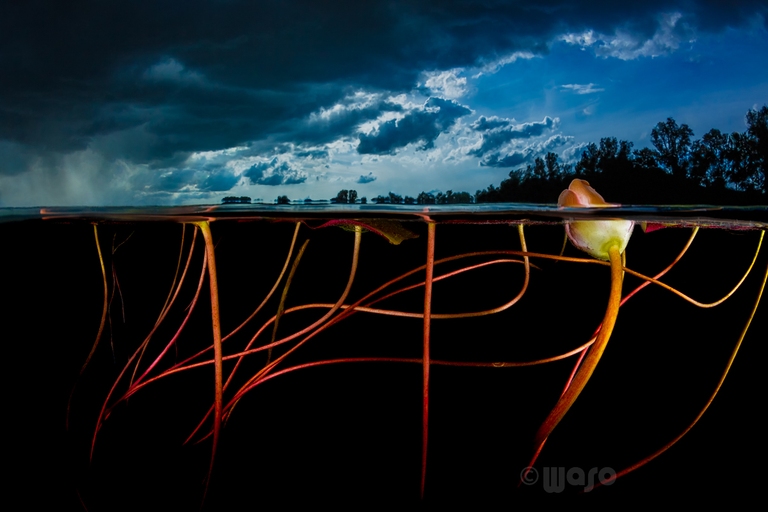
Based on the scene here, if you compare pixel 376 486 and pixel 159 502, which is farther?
pixel 376 486

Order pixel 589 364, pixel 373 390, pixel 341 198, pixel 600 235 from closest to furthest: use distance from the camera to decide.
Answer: pixel 589 364 < pixel 600 235 < pixel 341 198 < pixel 373 390

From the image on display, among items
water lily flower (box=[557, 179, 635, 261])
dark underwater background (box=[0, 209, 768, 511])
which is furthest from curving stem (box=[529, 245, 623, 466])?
dark underwater background (box=[0, 209, 768, 511])

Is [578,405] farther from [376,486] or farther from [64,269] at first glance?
[64,269]

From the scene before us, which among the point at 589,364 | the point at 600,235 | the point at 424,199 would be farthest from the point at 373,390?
the point at 589,364

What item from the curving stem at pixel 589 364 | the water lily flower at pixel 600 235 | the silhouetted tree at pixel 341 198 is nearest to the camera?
the curving stem at pixel 589 364

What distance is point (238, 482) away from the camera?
5.83 feet

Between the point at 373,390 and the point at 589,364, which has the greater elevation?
the point at 589,364

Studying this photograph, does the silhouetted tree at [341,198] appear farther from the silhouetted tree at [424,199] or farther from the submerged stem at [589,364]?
the submerged stem at [589,364]

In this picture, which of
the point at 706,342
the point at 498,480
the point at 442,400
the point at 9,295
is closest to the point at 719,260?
the point at 706,342

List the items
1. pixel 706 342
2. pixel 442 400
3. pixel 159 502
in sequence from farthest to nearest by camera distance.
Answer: pixel 706 342, pixel 442 400, pixel 159 502

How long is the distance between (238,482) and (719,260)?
6.72 m

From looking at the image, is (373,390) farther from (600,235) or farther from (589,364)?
(589,364)

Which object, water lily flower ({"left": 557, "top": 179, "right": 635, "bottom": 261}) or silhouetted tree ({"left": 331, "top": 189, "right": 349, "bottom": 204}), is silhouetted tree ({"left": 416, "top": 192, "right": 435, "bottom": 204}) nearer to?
silhouetted tree ({"left": 331, "top": 189, "right": 349, "bottom": 204})

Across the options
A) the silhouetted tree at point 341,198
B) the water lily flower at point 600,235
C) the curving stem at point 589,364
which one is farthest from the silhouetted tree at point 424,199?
the curving stem at point 589,364
